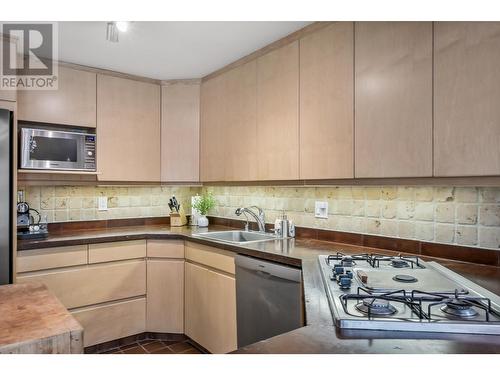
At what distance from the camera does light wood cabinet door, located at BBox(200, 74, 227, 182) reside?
2893 millimetres

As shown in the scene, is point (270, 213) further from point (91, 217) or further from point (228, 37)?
point (91, 217)

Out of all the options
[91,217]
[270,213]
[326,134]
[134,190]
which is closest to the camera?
[326,134]

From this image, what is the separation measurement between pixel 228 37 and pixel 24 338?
1972 mm

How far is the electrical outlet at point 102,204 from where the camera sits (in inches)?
124

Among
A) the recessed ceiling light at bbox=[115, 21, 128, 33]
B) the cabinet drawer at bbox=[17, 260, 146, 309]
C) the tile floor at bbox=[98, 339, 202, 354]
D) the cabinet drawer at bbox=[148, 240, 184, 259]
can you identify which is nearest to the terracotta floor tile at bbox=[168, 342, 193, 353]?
the tile floor at bbox=[98, 339, 202, 354]

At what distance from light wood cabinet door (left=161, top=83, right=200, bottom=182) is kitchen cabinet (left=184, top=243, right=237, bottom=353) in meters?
0.77

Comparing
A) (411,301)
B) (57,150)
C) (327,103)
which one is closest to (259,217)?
(327,103)

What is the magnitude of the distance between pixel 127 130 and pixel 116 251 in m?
1.02

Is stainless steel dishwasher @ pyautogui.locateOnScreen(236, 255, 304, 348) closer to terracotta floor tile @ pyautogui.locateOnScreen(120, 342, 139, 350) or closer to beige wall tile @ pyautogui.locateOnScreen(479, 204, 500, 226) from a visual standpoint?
beige wall tile @ pyautogui.locateOnScreen(479, 204, 500, 226)

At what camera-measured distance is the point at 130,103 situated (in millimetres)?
3010

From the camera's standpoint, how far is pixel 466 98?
142 centimetres

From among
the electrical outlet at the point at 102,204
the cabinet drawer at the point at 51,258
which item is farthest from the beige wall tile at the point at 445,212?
the electrical outlet at the point at 102,204

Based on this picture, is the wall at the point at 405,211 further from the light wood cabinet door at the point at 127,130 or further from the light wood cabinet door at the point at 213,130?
the light wood cabinet door at the point at 127,130
